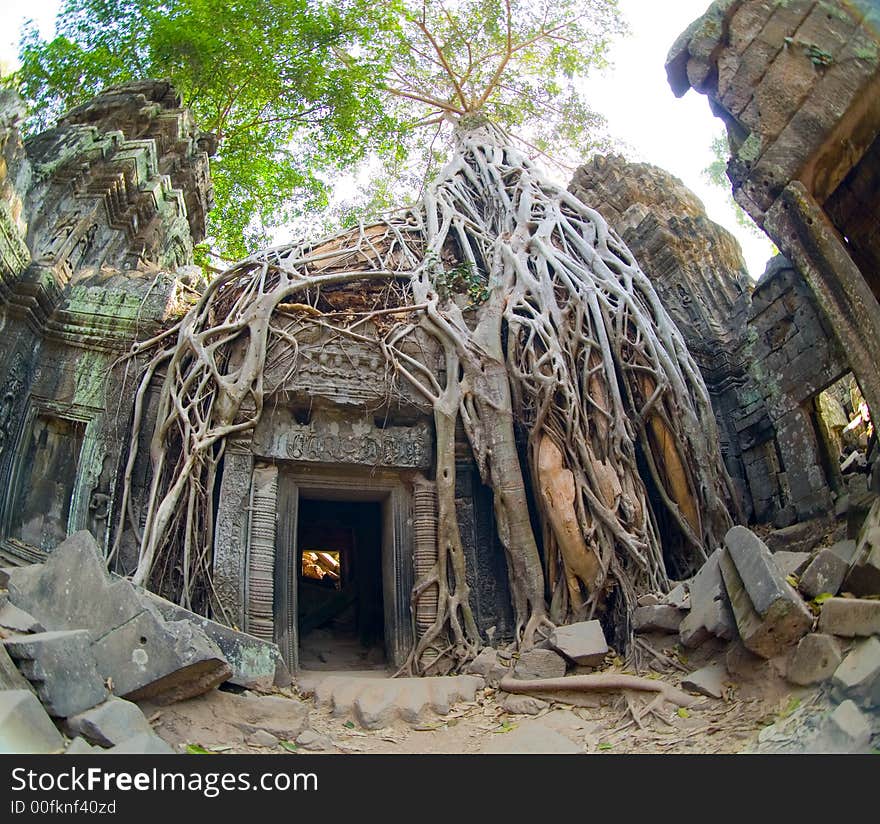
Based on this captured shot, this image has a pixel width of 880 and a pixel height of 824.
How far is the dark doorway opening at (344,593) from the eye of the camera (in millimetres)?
6172

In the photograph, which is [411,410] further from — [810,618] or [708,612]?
[810,618]

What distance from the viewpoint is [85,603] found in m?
3.14

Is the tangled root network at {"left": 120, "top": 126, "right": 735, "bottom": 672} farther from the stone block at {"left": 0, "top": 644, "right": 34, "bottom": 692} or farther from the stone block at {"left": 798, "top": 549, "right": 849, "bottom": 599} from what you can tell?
the stone block at {"left": 0, "top": 644, "right": 34, "bottom": 692}

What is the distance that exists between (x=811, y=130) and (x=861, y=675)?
9.09 ft

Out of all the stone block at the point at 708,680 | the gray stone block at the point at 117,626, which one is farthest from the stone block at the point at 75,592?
the stone block at the point at 708,680

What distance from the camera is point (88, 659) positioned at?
9.05 feet

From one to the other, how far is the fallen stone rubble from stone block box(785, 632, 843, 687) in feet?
8.71

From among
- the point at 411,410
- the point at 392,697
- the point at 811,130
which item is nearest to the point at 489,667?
the point at 392,697

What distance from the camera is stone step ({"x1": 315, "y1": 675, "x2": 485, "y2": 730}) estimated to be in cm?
369

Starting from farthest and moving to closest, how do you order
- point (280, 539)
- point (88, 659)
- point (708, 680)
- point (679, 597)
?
point (280, 539), point (679, 597), point (708, 680), point (88, 659)

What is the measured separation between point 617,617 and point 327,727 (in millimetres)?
2148

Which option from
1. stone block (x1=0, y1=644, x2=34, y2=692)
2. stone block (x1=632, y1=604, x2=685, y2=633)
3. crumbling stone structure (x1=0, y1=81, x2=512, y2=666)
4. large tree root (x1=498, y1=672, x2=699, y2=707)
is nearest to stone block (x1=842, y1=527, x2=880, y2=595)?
large tree root (x1=498, y1=672, x2=699, y2=707)

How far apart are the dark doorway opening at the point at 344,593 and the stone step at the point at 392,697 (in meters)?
1.66

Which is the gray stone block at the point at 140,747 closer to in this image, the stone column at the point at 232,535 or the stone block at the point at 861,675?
the stone column at the point at 232,535
